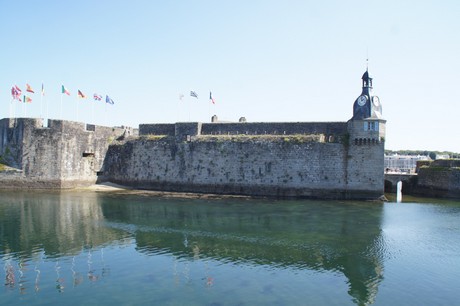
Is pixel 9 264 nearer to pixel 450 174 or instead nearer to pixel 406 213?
pixel 406 213

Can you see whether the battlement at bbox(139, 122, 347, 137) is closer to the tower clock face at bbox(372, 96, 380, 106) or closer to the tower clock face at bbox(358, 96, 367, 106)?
the tower clock face at bbox(358, 96, 367, 106)

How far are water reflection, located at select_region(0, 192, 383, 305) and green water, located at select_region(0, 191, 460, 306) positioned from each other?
0.05 metres

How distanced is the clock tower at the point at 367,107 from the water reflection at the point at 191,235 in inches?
278

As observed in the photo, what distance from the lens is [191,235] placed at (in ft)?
67.9

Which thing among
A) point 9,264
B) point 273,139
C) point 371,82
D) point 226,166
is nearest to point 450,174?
point 371,82

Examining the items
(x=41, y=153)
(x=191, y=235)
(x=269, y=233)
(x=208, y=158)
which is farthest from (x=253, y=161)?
(x=41, y=153)

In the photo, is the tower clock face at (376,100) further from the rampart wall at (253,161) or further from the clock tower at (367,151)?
the rampart wall at (253,161)

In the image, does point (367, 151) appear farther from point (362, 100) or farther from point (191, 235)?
point (191, 235)

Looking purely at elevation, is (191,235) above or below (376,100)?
below

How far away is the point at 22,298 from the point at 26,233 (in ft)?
28.0

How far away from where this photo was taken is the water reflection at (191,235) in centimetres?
1549

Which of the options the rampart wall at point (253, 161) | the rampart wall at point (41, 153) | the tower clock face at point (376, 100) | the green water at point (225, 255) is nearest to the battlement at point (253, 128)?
the rampart wall at point (253, 161)

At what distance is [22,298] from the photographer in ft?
40.7

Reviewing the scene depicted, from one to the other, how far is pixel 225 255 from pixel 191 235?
12.2 feet
